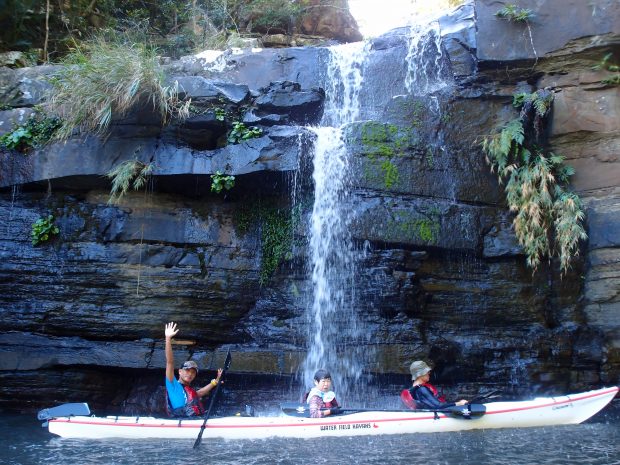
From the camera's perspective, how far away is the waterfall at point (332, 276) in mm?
8742

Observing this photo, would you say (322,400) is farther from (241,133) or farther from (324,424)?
(241,133)

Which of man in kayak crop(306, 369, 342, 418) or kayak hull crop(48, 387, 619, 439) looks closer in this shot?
kayak hull crop(48, 387, 619, 439)

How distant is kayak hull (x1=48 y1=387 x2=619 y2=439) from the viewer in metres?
6.80

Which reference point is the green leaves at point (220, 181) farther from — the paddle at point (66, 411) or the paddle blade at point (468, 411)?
the paddle blade at point (468, 411)

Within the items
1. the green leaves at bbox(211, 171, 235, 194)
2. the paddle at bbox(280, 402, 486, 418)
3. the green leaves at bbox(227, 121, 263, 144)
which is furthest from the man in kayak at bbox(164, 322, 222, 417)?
the green leaves at bbox(227, 121, 263, 144)

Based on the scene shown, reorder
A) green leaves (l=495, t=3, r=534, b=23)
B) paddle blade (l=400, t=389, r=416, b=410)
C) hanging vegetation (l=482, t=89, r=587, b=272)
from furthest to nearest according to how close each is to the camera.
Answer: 1. green leaves (l=495, t=3, r=534, b=23)
2. hanging vegetation (l=482, t=89, r=587, b=272)
3. paddle blade (l=400, t=389, r=416, b=410)

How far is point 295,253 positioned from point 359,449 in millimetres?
3717

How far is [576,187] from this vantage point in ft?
30.3

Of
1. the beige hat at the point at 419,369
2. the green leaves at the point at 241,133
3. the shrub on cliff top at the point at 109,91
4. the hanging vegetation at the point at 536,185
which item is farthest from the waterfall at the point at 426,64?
the beige hat at the point at 419,369

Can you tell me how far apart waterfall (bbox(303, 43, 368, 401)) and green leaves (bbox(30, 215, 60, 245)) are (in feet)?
13.2

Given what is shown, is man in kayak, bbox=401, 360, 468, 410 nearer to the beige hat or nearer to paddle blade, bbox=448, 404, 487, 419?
the beige hat

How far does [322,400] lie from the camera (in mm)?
7141

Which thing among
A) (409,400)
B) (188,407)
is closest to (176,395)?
(188,407)

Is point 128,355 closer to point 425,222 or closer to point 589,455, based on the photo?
point 425,222
